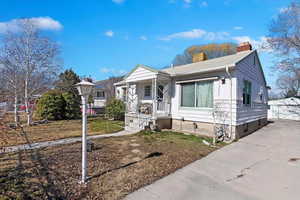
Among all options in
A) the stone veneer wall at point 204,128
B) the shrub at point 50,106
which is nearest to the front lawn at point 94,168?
the stone veneer wall at point 204,128

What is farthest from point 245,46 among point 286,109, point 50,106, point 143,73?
point 50,106

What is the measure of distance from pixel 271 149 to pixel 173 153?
404cm

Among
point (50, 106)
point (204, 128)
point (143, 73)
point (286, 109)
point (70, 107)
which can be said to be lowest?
point (204, 128)

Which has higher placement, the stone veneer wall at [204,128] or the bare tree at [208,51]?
the bare tree at [208,51]

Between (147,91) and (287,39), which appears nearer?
(147,91)

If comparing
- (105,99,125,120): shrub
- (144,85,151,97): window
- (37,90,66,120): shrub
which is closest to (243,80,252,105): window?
(144,85,151,97): window

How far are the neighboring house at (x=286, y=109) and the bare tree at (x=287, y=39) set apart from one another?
3570mm

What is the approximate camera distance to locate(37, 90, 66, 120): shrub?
49.4ft

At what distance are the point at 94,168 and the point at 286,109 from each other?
2282cm

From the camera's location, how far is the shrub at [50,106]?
49.4ft

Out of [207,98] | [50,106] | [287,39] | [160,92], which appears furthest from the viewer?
[287,39]

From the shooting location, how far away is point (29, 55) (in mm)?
12633

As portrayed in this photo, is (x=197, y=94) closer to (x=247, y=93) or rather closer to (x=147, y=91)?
(x=247, y=93)

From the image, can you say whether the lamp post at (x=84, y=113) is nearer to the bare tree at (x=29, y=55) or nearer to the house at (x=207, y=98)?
the house at (x=207, y=98)
